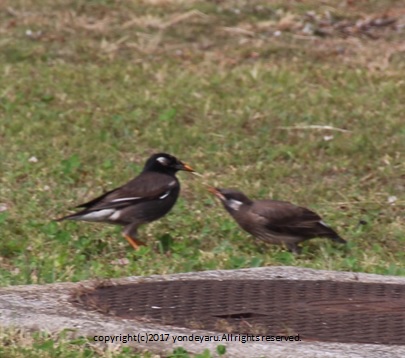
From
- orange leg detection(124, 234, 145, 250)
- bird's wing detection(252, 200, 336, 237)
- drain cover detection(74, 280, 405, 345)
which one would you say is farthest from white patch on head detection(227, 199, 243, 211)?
drain cover detection(74, 280, 405, 345)

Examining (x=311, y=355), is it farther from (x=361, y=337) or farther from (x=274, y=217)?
(x=274, y=217)

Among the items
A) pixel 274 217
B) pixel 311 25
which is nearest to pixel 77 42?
pixel 311 25

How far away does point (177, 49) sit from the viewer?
44.0ft

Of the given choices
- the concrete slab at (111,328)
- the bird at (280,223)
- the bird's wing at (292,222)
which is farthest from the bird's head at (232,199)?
the concrete slab at (111,328)

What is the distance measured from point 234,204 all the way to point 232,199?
6 centimetres

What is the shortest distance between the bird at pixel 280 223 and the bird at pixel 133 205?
520 mm

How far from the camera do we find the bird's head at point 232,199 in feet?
27.2

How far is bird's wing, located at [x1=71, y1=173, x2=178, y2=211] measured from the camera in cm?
816

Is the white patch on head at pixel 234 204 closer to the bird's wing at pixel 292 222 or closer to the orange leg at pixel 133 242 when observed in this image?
the bird's wing at pixel 292 222

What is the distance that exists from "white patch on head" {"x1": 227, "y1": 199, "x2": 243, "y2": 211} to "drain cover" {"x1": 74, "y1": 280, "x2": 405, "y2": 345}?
1.83 meters

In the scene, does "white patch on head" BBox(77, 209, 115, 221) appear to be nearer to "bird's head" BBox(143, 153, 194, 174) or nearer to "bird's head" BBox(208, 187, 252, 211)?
"bird's head" BBox(143, 153, 194, 174)

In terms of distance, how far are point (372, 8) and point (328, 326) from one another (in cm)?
1024

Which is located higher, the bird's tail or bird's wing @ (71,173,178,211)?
bird's wing @ (71,173,178,211)

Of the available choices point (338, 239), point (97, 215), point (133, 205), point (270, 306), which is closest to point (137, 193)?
point (133, 205)
